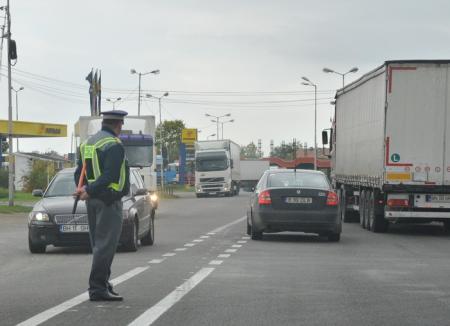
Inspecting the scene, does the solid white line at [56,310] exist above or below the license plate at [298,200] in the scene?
below

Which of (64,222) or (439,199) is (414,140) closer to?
(439,199)

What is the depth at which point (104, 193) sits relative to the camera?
983 centimetres

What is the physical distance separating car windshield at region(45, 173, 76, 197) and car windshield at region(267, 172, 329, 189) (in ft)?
14.9

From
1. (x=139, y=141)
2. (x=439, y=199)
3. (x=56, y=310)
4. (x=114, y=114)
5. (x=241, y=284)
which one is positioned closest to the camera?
(x=56, y=310)

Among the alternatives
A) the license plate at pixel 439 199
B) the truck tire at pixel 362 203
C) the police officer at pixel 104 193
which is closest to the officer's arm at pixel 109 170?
the police officer at pixel 104 193

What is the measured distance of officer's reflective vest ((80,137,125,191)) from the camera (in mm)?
9898

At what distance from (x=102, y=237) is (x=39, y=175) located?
175 feet

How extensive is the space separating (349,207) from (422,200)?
6.77 metres

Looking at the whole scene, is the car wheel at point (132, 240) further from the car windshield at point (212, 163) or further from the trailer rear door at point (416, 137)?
the car windshield at point (212, 163)

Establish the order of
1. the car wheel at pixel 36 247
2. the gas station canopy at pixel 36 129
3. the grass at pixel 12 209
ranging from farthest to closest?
the gas station canopy at pixel 36 129 → the grass at pixel 12 209 → the car wheel at pixel 36 247

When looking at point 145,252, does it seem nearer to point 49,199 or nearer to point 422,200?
point 49,199

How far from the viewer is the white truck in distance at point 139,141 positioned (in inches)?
1325

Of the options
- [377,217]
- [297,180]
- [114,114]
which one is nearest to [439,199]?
[377,217]

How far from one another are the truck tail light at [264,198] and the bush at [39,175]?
42.0 meters
